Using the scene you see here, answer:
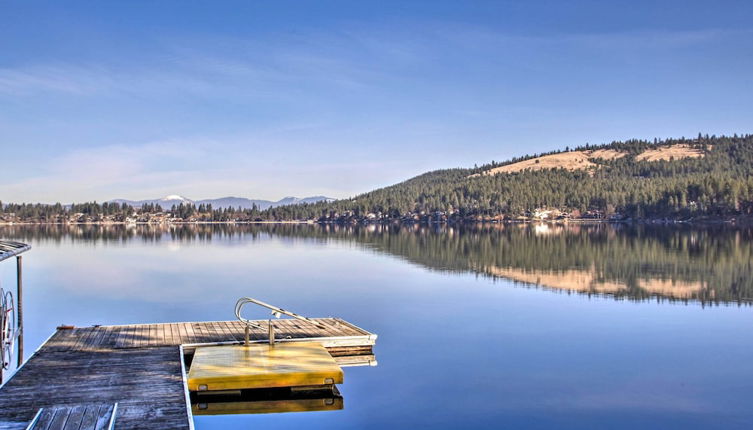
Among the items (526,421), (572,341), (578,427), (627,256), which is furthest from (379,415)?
(627,256)

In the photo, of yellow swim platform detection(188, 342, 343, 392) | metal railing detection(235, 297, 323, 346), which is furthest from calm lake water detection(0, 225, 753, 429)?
metal railing detection(235, 297, 323, 346)

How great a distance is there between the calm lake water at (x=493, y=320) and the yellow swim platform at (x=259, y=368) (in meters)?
0.79

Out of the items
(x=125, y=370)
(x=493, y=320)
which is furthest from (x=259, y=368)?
(x=493, y=320)

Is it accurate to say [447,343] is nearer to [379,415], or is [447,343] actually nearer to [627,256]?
[379,415]

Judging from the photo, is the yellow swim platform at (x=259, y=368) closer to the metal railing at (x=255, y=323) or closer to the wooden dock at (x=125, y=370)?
the metal railing at (x=255, y=323)

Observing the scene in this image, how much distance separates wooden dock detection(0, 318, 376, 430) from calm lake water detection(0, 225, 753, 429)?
4.64ft

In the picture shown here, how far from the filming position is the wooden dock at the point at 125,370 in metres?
11.4

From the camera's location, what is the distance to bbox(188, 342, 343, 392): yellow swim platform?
48.5 ft

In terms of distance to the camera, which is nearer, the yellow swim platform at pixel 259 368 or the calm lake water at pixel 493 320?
the yellow swim platform at pixel 259 368

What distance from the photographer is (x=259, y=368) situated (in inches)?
609

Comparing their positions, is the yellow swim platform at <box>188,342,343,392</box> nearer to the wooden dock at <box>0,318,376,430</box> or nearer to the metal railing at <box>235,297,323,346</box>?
the metal railing at <box>235,297,323,346</box>

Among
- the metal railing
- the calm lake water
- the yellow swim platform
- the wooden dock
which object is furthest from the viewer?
the metal railing

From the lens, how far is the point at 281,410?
47.9 feet


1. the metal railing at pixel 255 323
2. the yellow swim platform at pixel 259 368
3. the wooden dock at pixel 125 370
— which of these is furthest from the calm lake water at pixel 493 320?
the metal railing at pixel 255 323
